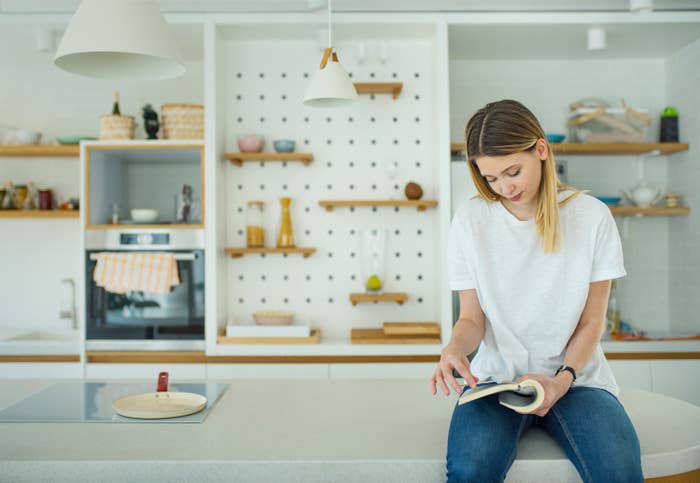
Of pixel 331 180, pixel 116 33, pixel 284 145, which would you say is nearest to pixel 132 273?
pixel 284 145

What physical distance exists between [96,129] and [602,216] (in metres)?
3.22

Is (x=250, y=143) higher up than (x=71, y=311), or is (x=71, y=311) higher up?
(x=250, y=143)

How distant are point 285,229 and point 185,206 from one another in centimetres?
55

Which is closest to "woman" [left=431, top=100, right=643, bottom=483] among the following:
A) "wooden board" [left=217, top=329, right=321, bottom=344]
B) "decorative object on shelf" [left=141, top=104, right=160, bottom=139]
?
"wooden board" [left=217, top=329, right=321, bottom=344]

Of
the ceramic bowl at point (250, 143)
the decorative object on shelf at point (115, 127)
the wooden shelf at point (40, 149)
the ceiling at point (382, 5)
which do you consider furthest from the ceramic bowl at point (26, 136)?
the ceramic bowl at point (250, 143)

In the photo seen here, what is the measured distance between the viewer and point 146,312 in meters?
3.46

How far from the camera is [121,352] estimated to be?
136 inches

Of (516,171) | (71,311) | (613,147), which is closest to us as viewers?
(516,171)

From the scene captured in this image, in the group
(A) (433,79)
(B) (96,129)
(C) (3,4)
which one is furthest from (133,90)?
(A) (433,79)

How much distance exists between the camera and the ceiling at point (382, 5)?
3.39 metres

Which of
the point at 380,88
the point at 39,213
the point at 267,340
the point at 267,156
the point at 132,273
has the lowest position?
the point at 267,340

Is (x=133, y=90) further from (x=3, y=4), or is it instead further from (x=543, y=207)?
(x=543, y=207)

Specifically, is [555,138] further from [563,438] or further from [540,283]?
[563,438]

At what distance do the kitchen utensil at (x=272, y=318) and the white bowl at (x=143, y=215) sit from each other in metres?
0.76
